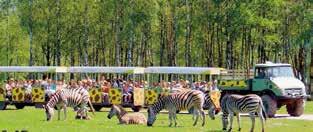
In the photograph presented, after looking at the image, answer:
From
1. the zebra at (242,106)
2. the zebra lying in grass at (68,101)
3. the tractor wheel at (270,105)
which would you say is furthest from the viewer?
the tractor wheel at (270,105)

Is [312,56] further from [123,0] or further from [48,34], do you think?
[48,34]

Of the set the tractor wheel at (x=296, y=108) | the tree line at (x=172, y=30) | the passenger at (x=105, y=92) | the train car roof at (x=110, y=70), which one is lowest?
the tractor wheel at (x=296, y=108)

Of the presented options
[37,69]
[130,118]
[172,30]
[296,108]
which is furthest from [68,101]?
[172,30]

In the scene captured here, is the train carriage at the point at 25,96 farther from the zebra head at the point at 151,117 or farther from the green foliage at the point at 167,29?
the green foliage at the point at 167,29

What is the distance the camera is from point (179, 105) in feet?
104

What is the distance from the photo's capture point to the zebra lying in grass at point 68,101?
3378cm

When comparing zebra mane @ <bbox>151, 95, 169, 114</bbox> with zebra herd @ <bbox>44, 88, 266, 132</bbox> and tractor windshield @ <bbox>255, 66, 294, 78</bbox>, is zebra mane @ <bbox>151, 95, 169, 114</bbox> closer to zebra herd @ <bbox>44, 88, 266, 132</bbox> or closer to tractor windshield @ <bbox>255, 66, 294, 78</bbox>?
zebra herd @ <bbox>44, 88, 266, 132</bbox>

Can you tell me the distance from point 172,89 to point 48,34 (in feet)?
125

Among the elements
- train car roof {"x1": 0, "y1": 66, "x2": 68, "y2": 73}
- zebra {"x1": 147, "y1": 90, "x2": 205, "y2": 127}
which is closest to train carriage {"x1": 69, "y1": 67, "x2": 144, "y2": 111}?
train car roof {"x1": 0, "y1": 66, "x2": 68, "y2": 73}

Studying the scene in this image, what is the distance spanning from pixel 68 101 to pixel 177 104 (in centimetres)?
555

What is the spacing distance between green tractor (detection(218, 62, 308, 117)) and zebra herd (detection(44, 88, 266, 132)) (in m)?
2.85

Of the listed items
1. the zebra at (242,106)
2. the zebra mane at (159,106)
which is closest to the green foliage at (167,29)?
the zebra mane at (159,106)

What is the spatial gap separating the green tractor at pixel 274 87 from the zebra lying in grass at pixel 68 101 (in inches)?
358

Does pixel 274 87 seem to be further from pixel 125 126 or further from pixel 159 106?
pixel 125 126
